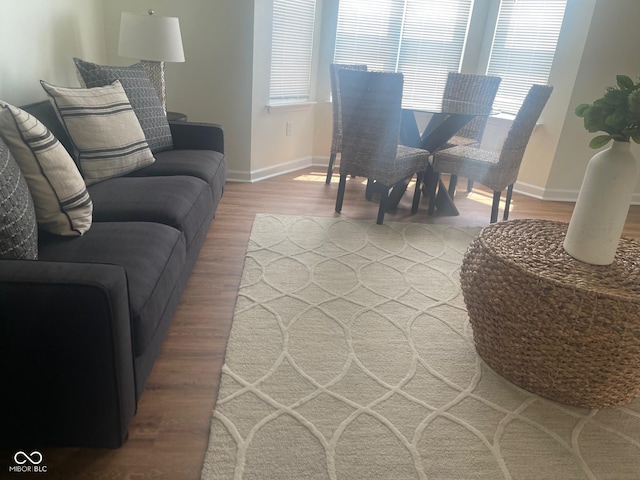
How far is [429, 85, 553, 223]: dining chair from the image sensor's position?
3.03 meters

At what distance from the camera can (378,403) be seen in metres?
1.64

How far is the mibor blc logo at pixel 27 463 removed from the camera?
130 cm

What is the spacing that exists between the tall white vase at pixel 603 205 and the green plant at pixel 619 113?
0.04m

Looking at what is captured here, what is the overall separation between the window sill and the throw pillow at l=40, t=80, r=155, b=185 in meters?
1.76

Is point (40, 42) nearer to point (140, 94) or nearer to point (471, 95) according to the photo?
point (140, 94)

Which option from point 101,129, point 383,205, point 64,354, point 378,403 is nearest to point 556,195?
point 383,205

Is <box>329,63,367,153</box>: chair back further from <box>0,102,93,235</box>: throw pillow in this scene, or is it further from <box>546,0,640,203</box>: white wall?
<box>0,102,93,235</box>: throw pillow

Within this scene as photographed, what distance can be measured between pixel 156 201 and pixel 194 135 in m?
1.08

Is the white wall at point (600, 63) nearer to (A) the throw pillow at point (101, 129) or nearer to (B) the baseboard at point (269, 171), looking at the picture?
(B) the baseboard at point (269, 171)

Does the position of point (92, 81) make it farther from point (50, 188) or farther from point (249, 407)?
point (249, 407)

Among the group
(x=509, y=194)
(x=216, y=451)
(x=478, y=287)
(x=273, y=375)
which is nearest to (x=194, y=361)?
(x=273, y=375)

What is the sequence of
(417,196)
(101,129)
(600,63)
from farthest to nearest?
(600,63), (417,196), (101,129)

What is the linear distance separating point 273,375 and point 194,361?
32 centimetres

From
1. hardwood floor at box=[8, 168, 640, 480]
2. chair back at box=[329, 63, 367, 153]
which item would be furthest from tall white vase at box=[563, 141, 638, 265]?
chair back at box=[329, 63, 367, 153]
